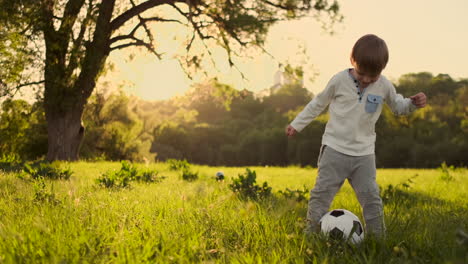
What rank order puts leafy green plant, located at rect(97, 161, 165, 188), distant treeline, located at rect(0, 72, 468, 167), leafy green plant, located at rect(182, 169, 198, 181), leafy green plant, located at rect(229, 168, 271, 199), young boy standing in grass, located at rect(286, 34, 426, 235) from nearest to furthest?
young boy standing in grass, located at rect(286, 34, 426, 235) → leafy green plant, located at rect(229, 168, 271, 199) → leafy green plant, located at rect(97, 161, 165, 188) → leafy green plant, located at rect(182, 169, 198, 181) → distant treeline, located at rect(0, 72, 468, 167)

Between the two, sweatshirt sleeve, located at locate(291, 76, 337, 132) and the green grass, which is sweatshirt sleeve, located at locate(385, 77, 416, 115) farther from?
the green grass

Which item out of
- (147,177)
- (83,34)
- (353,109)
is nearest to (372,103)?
(353,109)

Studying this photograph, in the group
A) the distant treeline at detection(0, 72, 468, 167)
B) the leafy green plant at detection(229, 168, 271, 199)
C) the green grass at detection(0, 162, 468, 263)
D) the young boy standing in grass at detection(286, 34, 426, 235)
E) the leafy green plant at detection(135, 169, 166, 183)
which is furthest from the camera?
the distant treeline at detection(0, 72, 468, 167)

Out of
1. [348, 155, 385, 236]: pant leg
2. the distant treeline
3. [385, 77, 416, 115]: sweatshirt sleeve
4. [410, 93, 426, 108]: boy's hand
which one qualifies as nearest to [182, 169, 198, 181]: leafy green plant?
the distant treeline

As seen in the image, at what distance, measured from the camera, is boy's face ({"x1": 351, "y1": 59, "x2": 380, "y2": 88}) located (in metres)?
3.27

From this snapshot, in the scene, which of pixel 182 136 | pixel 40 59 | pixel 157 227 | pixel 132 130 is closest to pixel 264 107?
pixel 182 136

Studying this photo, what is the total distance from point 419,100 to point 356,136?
0.71 meters

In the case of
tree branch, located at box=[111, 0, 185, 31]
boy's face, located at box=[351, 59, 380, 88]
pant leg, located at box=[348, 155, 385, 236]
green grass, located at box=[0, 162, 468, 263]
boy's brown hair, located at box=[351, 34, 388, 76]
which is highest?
tree branch, located at box=[111, 0, 185, 31]

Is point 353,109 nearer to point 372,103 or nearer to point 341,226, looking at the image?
point 372,103

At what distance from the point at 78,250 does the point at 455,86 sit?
43997mm

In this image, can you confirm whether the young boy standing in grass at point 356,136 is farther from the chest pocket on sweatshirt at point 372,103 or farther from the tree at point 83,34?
the tree at point 83,34

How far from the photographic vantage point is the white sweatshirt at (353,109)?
10.9ft

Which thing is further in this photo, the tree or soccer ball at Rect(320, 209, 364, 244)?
the tree

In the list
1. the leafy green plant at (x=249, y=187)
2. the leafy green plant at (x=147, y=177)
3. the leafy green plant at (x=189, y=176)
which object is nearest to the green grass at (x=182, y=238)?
the leafy green plant at (x=249, y=187)
